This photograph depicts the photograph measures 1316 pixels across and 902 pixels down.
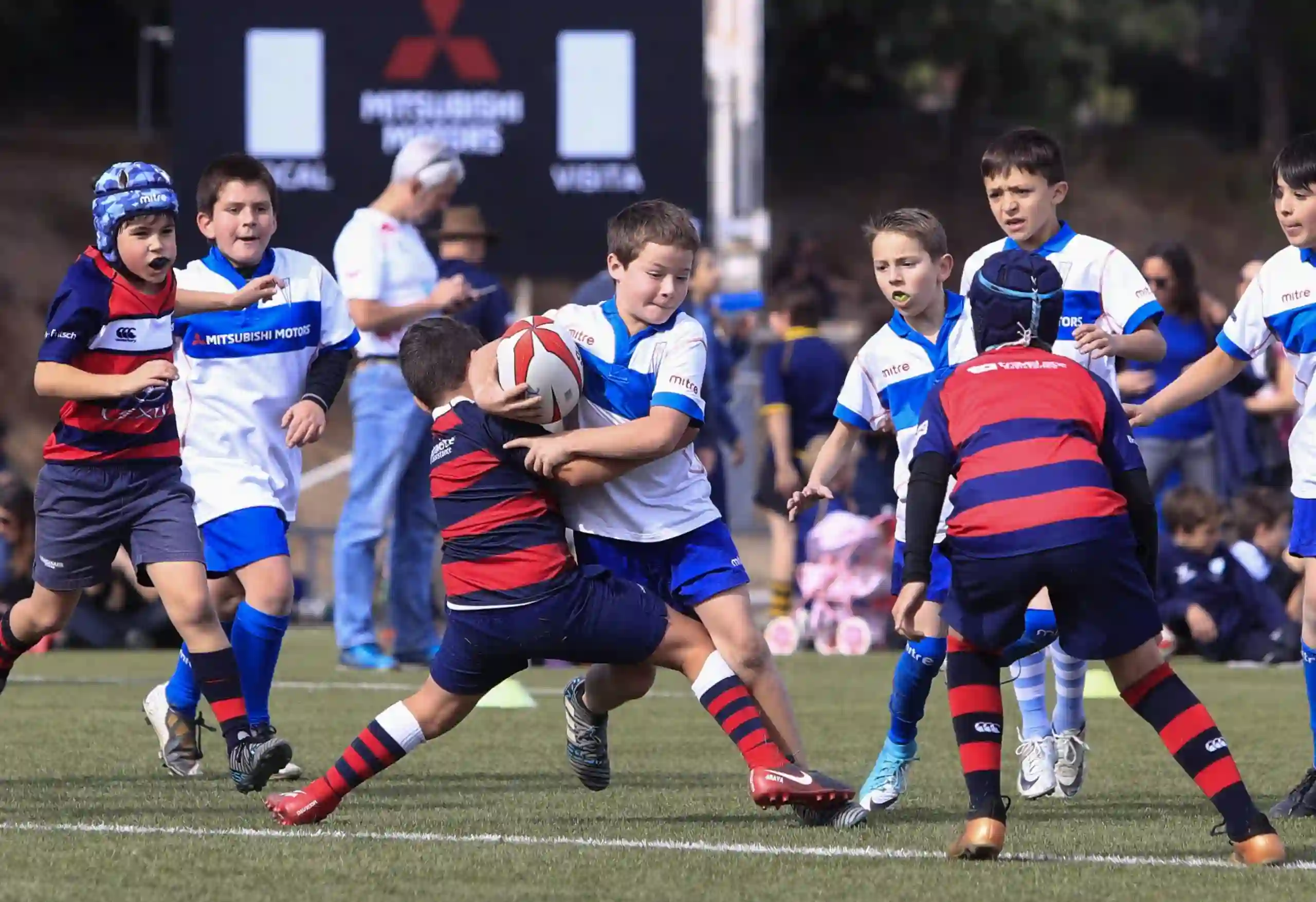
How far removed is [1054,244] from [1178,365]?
530cm

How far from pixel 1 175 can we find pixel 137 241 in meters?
29.9

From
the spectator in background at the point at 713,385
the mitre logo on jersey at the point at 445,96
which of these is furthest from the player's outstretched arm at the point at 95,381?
the mitre logo on jersey at the point at 445,96

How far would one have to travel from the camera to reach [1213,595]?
1109 centimetres

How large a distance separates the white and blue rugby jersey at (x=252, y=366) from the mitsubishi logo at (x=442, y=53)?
8.42 meters

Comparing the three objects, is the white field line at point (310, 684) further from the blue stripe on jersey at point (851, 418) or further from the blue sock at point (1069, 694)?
the blue stripe on jersey at point (851, 418)

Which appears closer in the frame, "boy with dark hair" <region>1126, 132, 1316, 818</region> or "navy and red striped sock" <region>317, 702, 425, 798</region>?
"navy and red striped sock" <region>317, 702, 425, 798</region>

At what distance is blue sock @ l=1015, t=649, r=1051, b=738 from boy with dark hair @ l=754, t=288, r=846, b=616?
19.3ft

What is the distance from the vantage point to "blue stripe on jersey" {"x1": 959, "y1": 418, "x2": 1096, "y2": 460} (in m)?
4.73

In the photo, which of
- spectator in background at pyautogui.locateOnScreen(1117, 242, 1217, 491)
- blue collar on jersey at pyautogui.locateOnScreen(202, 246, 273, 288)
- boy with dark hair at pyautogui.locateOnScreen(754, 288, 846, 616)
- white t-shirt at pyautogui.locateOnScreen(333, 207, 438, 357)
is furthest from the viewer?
boy with dark hair at pyautogui.locateOnScreen(754, 288, 846, 616)

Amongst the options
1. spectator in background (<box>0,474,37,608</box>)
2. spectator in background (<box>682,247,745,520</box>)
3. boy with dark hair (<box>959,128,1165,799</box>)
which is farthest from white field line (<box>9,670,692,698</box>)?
boy with dark hair (<box>959,128,1165,799</box>)

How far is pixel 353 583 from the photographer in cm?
1012

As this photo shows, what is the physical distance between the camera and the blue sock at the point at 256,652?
6527 millimetres

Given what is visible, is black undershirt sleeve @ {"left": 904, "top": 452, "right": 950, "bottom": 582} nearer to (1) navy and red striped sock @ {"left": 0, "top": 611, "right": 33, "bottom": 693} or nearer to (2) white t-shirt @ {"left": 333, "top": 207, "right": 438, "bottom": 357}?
(1) navy and red striped sock @ {"left": 0, "top": 611, "right": 33, "bottom": 693}

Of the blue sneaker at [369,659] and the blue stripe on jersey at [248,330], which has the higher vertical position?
the blue stripe on jersey at [248,330]
